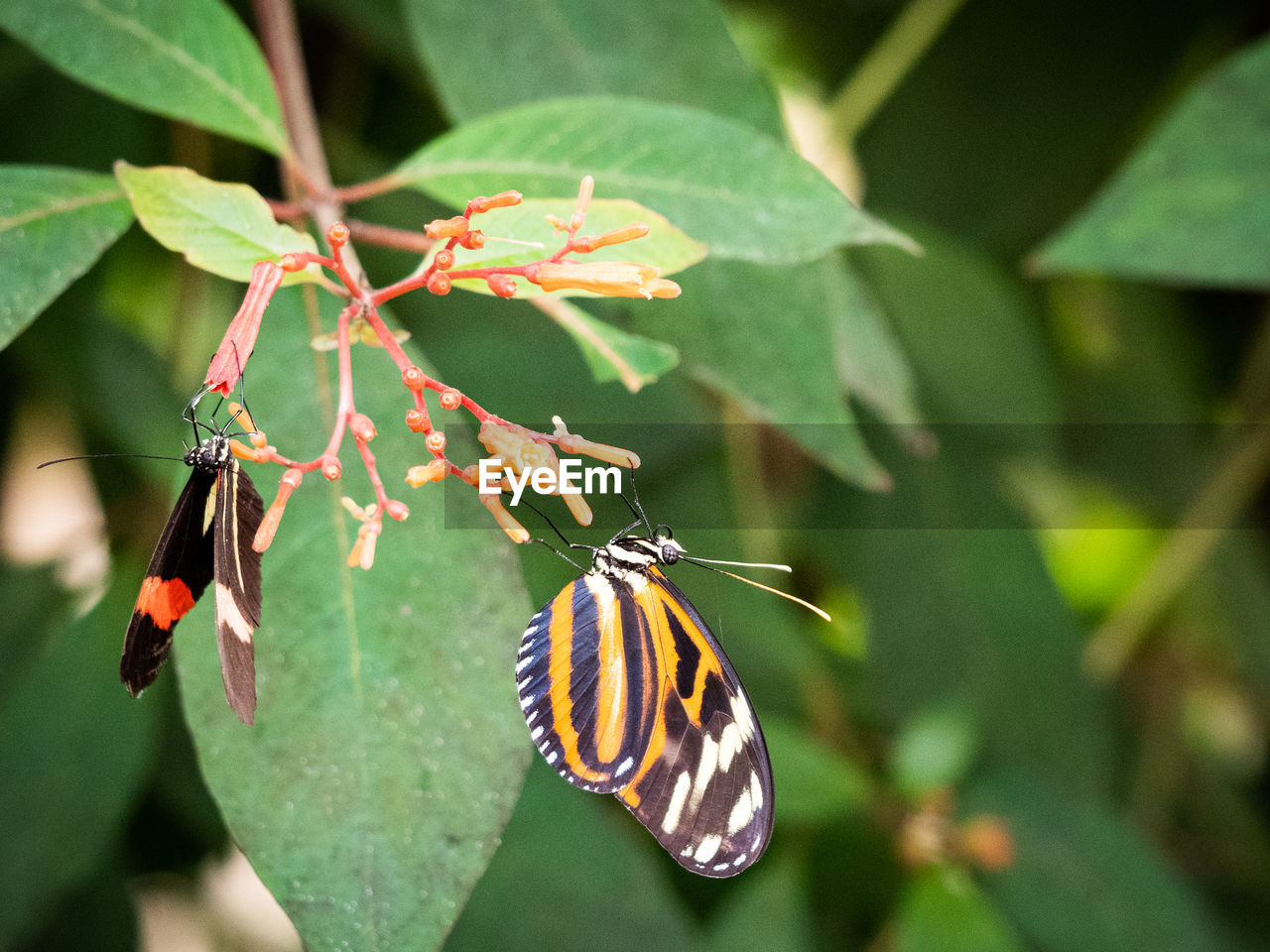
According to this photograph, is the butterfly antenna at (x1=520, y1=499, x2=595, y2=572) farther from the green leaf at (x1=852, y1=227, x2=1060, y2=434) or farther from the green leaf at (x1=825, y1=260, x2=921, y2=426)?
the green leaf at (x1=852, y1=227, x2=1060, y2=434)

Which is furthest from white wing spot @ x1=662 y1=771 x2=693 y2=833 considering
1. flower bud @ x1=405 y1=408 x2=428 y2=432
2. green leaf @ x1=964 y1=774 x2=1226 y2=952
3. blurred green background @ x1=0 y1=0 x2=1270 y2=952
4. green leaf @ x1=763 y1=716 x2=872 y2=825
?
green leaf @ x1=964 y1=774 x2=1226 y2=952

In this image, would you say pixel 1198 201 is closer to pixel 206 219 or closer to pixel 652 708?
pixel 652 708

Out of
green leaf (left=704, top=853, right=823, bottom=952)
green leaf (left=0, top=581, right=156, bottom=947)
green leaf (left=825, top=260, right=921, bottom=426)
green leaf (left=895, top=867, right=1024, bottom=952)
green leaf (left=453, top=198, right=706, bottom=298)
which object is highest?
green leaf (left=453, top=198, right=706, bottom=298)

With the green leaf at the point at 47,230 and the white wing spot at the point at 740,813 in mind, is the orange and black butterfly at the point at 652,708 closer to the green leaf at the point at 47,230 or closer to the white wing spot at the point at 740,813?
the white wing spot at the point at 740,813

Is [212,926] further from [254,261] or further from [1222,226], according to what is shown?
[1222,226]

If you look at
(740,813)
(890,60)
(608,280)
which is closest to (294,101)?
(608,280)

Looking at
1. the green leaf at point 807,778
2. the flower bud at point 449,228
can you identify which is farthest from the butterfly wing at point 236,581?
the green leaf at point 807,778
